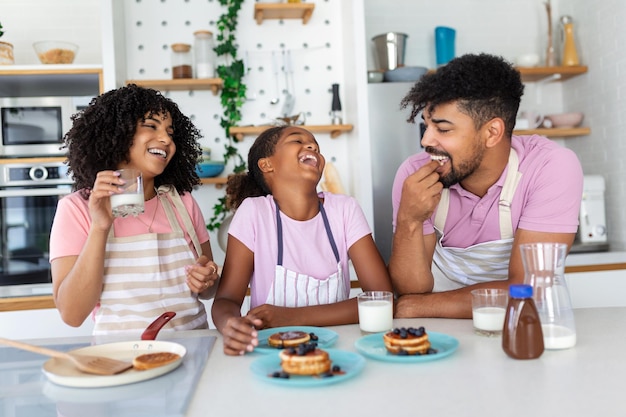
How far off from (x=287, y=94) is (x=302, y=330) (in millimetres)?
2477

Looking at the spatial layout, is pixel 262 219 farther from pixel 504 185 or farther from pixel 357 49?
pixel 357 49

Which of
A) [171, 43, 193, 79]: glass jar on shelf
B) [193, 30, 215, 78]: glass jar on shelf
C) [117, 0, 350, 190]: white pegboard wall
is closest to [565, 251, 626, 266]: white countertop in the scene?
[117, 0, 350, 190]: white pegboard wall

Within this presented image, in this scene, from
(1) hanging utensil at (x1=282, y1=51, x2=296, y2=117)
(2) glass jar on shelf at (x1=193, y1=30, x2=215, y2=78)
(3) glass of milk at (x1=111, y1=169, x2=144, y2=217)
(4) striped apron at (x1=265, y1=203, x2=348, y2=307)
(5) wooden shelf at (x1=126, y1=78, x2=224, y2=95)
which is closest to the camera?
(3) glass of milk at (x1=111, y1=169, x2=144, y2=217)

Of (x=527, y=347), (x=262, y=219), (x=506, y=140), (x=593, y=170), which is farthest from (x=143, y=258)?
(x=593, y=170)

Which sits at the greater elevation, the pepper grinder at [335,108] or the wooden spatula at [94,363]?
the pepper grinder at [335,108]

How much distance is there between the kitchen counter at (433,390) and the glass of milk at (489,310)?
0.22 feet

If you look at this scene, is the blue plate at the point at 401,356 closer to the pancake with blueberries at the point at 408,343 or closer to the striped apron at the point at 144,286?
the pancake with blueberries at the point at 408,343

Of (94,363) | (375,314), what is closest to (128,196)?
(94,363)

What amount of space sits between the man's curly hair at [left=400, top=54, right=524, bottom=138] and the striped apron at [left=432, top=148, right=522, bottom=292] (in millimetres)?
166

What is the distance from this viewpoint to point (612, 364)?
1.07m

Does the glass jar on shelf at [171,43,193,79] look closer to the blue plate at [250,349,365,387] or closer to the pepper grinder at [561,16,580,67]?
the pepper grinder at [561,16,580,67]

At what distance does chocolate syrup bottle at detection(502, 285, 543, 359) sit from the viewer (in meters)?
1.10

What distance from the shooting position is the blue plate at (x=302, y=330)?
125 cm

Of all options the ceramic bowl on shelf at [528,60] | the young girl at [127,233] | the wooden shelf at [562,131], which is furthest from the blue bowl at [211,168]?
the ceramic bowl on shelf at [528,60]
